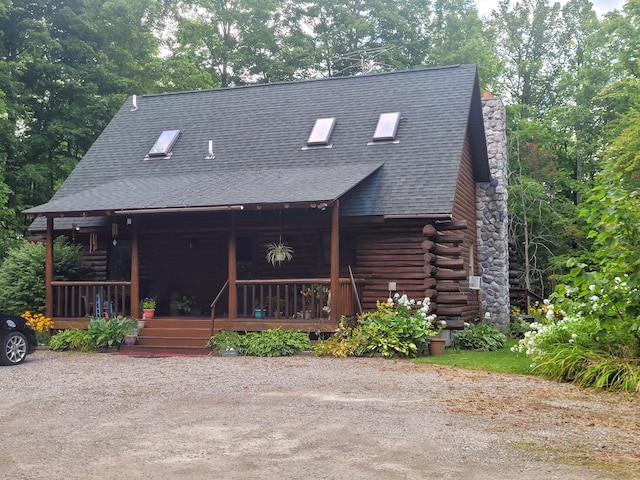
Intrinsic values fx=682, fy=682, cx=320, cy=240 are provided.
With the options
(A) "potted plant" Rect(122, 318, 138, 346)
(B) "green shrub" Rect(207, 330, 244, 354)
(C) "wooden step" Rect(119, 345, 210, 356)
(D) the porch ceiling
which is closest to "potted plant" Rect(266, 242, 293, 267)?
(D) the porch ceiling

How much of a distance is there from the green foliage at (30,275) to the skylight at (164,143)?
3.49 metres

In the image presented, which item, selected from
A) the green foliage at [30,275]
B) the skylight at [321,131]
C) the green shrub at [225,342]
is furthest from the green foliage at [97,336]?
the skylight at [321,131]

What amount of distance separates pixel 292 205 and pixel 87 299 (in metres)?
5.51

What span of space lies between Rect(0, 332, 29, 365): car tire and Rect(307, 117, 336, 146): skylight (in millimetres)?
8348

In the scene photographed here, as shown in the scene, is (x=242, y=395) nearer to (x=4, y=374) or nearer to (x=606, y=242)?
(x=4, y=374)

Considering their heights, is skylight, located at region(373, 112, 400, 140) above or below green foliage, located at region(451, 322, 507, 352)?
above

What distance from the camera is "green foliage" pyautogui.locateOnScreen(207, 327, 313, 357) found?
13.2m

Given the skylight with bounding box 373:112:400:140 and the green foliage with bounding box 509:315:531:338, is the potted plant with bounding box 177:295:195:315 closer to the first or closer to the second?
the skylight with bounding box 373:112:400:140

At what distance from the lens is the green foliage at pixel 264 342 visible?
13188mm

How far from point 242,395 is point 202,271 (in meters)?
8.84

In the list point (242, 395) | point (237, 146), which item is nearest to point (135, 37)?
point (237, 146)

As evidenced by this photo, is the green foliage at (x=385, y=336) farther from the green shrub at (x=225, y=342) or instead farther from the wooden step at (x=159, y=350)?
the wooden step at (x=159, y=350)

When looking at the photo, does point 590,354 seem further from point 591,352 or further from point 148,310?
point 148,310

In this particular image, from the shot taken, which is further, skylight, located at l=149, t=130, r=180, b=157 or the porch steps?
skylight, located at l=149, t=130, r=180, b=157
